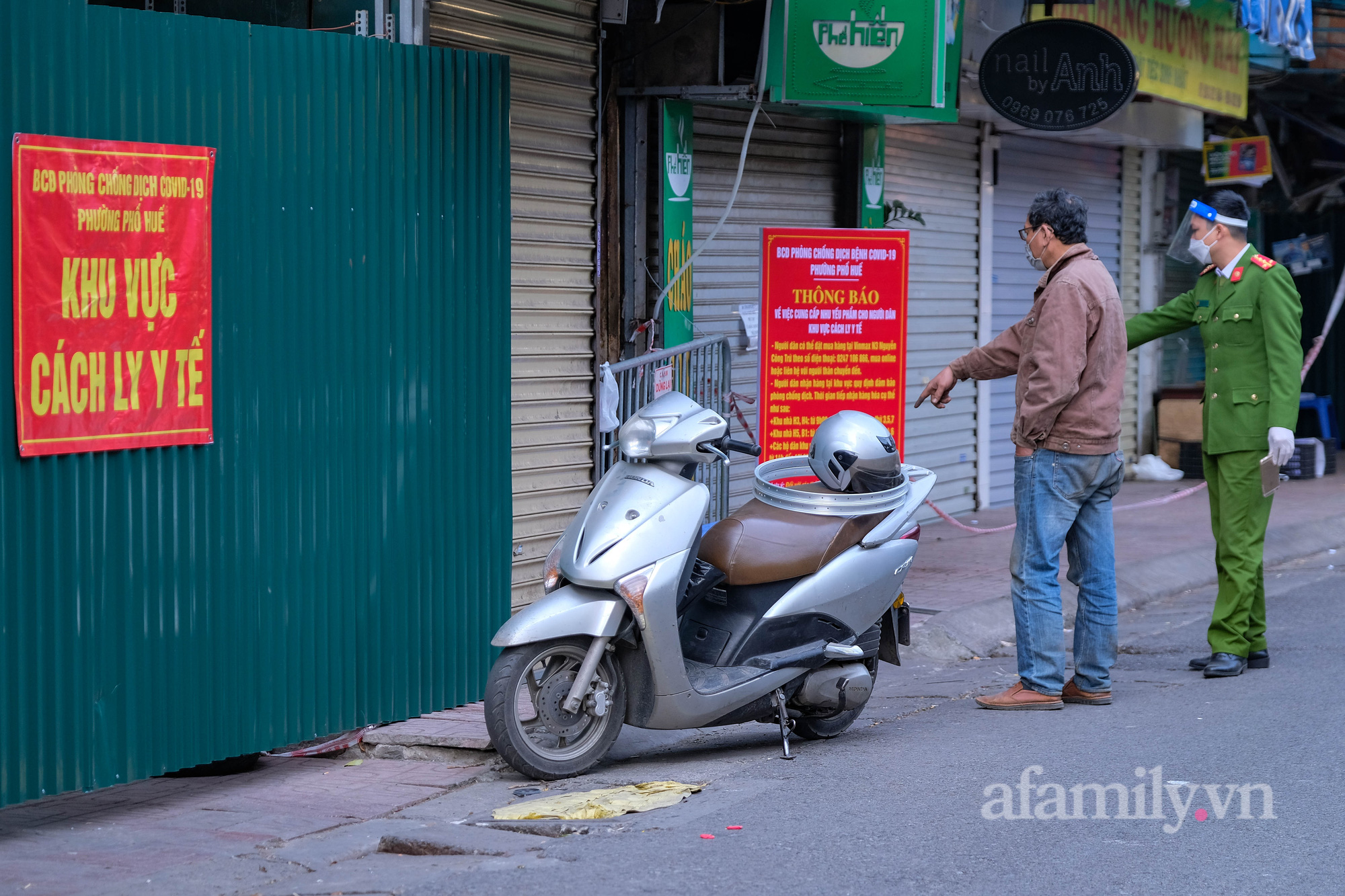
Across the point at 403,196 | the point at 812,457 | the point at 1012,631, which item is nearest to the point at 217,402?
the point at 403,196

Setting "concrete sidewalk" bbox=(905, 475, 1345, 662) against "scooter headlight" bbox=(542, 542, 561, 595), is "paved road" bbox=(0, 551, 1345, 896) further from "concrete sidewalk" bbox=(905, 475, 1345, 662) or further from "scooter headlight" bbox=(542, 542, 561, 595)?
"concrete sidewalk" bbox=(905, 475, 1345, 662)

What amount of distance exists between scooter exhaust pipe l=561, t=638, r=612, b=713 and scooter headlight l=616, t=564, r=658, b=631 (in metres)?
0.13

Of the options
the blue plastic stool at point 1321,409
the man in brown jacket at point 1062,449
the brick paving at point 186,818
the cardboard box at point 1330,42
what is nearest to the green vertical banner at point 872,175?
the man in brown jacket at point 1062,449

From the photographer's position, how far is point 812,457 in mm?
5848

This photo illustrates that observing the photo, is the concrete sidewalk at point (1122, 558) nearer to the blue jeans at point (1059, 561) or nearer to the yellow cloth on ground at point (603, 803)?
the blue jeans at point (1059, 561)

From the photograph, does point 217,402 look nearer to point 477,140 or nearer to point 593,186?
point 477,140

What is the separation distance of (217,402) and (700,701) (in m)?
1.90

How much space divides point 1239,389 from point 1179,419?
886 cm

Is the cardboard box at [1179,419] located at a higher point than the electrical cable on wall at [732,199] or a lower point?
lower

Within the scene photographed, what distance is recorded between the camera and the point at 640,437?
5.37 meters

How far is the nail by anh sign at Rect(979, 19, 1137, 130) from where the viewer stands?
9844 mm

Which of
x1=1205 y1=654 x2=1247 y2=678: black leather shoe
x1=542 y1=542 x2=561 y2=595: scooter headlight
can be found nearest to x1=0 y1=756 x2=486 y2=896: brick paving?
x1=542 y1=542 x2=561 y2=595: scooter headlight

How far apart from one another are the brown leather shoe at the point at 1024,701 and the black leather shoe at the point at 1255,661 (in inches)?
45.7

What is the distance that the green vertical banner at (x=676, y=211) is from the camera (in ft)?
28.3
